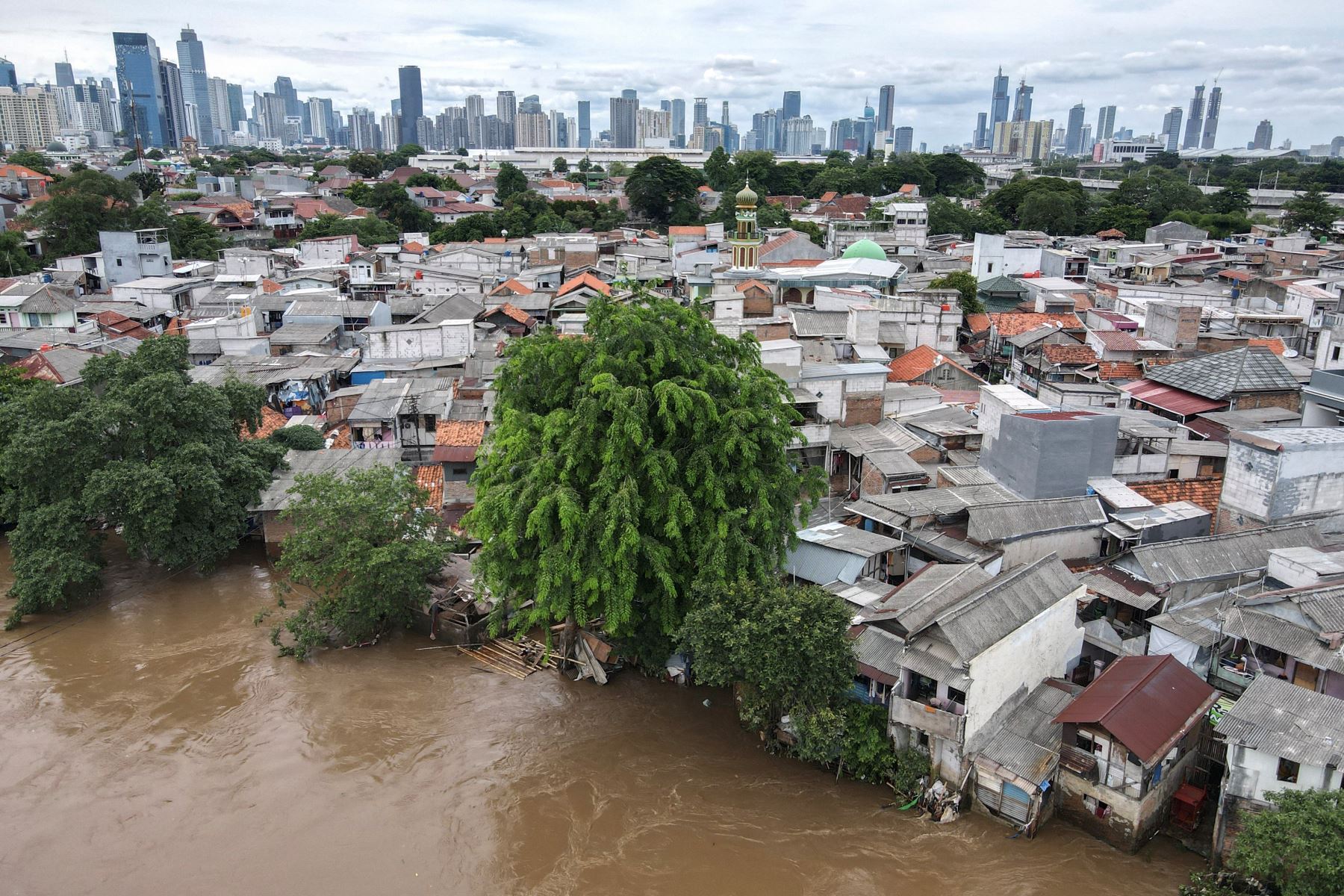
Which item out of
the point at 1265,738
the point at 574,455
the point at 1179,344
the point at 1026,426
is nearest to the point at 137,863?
the point at 574,455

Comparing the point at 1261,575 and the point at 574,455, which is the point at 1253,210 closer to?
the point at 1261,575

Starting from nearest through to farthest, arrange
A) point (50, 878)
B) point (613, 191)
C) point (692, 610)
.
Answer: point (50, 878) → point (692, 610) → point (613, 191)

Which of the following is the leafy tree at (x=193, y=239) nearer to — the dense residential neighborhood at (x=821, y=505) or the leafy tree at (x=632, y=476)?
the dense residential neighborhood at (x=821, y=505)

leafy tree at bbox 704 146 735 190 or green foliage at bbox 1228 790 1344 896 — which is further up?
leafy tree at bbox 704 146 735 190

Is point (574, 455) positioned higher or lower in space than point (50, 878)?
higher

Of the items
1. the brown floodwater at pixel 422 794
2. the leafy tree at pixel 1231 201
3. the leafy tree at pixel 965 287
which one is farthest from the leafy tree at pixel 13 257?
the leafy tree at pixel 1231 201

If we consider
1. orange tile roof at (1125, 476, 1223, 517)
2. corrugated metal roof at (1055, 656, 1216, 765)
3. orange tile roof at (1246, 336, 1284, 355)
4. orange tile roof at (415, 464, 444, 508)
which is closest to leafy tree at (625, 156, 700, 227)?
orange tile roof at (1246, 336, 1284, 355)

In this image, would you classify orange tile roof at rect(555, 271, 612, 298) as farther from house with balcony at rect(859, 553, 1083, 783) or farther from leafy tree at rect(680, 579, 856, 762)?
house with balcony at rect(859, 553, 1083, 783)
